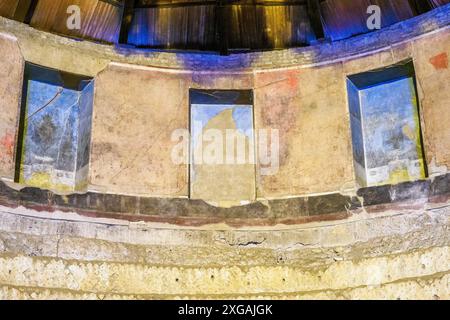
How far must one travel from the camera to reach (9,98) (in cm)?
1041

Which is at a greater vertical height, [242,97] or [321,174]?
[242,97]

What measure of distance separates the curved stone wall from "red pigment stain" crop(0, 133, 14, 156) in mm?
15

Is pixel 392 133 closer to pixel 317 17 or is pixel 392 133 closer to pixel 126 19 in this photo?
pixel 317 17

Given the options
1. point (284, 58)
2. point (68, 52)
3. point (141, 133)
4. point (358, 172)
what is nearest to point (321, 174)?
point (358, 172)

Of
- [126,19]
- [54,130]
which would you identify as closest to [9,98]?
[54,130]

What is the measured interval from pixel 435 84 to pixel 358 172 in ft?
5.72

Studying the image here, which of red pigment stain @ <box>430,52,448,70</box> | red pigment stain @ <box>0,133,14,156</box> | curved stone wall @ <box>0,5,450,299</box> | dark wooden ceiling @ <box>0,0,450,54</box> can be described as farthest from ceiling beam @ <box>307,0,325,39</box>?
red pigment stain @ <box>0,133,14,156</box>

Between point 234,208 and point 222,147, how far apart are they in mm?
1174

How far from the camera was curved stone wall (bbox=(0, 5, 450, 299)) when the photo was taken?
31.1 feet

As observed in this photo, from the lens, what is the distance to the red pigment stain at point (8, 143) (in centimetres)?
1018

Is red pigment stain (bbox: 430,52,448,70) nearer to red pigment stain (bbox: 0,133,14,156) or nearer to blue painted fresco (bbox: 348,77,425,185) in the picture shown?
blue painted fresco (bbox: 348,77,425,185)

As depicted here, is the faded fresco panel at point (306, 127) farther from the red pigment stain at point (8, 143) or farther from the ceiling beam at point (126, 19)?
the red pigment stain at point (8, 143)

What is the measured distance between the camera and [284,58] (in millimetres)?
11617
